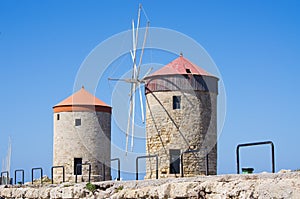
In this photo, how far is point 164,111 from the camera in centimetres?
2364

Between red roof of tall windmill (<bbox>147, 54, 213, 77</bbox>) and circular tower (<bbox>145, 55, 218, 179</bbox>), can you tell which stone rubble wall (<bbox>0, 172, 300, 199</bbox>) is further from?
red roof of tall windmill (<bbox>147, 54, 213, 77</bbox>)

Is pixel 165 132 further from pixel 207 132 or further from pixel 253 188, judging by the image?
pixel 253 188

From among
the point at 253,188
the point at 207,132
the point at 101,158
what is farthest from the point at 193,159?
the point at 253,188

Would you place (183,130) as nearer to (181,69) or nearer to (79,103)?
(181,69)

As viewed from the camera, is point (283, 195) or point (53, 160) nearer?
point (283, 195)

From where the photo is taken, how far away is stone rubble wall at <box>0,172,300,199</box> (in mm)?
6607

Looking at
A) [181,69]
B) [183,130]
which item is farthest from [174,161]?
[181,69]

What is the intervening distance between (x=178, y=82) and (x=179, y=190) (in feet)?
50.1

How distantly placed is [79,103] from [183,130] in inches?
298

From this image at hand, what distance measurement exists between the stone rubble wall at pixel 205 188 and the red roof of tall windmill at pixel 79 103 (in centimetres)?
1576

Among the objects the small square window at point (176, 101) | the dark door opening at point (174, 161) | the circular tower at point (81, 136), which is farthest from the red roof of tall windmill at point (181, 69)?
the circular tower at point (81, 136)

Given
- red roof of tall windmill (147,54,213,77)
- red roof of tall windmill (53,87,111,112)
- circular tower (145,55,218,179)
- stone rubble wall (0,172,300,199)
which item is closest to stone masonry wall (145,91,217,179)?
circular tower (145,55,218,179)

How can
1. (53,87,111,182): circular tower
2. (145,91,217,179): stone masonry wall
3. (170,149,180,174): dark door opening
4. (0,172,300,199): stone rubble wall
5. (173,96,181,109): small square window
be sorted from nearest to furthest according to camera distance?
(0,172,300,199): stone rubble wall
(145,91,217,179): stone masonry wall
(170,149,180,174): dark door opening
(173,96,181,109): small square window
(53,87,111,182): circular tower

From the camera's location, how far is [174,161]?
77.8 feet
